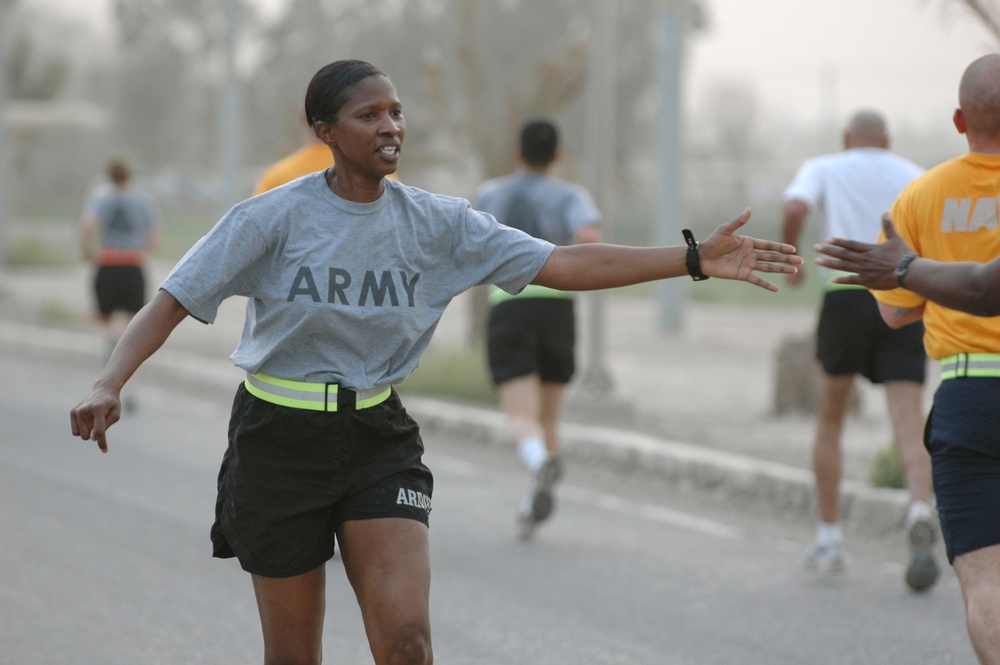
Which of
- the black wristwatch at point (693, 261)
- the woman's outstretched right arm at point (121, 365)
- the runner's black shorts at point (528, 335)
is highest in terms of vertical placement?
the black wristwatch at point (693, 261)

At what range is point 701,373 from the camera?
47.1 feet

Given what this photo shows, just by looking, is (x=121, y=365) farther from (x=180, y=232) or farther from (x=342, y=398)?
(x=180, y=232)

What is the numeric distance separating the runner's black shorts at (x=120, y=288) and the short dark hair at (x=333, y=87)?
932cm

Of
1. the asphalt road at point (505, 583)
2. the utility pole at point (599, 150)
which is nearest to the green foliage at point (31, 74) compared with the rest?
the utility pole at point (599, 150)

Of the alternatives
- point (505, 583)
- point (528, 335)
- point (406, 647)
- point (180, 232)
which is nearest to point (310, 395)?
point (406, 647)

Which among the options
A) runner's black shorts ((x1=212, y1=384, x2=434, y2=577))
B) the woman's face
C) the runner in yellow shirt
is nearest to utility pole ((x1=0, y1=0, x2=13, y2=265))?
the woman's face

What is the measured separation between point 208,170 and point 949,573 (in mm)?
102979

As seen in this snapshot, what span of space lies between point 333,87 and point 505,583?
11.4ft

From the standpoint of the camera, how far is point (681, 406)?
39.4 feet

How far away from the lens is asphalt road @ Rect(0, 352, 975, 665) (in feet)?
18.9

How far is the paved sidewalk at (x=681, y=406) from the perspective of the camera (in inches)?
348

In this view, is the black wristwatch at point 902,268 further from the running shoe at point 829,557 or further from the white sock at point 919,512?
the running shoe at point 829,557

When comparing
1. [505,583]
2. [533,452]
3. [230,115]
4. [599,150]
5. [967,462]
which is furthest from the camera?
[230,115]

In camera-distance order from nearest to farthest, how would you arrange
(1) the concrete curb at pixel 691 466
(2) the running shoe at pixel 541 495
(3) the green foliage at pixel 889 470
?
(2) the running shoe at pixel 541 495, (1) the concrete curb at pixel 691 466, (3) the green foliage at pixel 889 470
